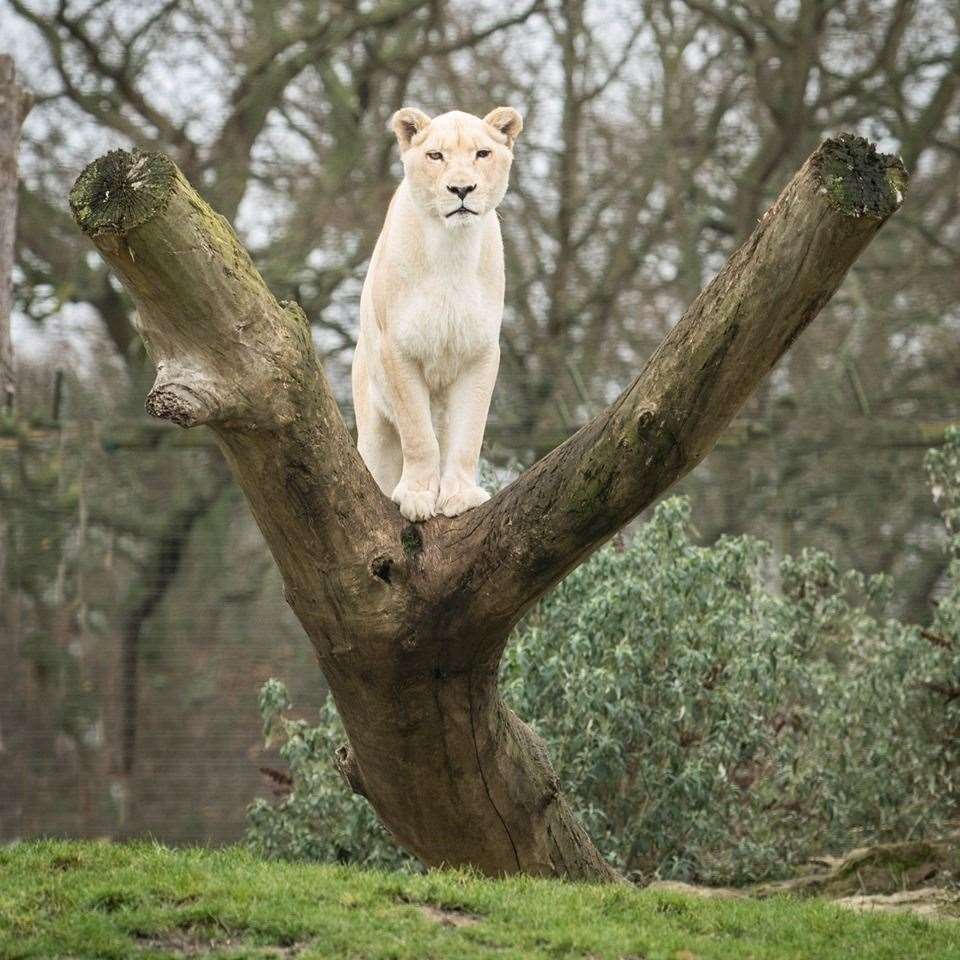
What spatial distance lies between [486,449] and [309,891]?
15.2 feet

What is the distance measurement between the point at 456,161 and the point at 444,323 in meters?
0.50

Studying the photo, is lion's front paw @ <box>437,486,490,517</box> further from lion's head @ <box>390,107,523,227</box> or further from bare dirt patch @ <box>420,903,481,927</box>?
bare dirt patch @ <box>420,903,481,927</box>

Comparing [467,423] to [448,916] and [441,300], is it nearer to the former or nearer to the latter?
[441,300]

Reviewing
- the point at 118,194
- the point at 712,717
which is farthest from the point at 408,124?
the point at 712,717

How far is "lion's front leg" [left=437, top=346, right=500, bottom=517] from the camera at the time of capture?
16.4ft

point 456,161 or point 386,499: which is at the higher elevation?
point 456,161

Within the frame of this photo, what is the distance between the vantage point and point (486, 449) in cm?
913

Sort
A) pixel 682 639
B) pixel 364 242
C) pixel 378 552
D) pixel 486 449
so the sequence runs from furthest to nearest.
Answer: pixel 364 242
pixel 486 449
pixel 682 639
pixel 378 552

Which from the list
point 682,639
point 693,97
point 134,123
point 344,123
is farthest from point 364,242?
point 682,639

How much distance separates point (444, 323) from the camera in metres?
4.83

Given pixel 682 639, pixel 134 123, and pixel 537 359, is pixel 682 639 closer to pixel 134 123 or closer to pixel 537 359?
pixel 537 359

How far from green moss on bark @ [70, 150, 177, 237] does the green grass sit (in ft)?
6.20

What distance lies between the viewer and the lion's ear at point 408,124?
4773mm

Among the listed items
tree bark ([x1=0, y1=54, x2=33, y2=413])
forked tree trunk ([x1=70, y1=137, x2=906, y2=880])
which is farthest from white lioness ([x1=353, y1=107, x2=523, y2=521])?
tree bark ([x1=0, y1=54, x2=33, y2=413])
